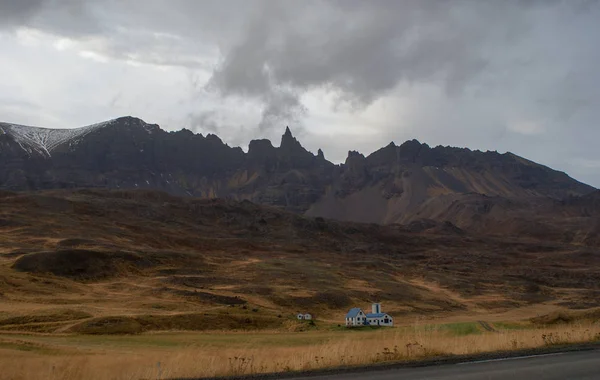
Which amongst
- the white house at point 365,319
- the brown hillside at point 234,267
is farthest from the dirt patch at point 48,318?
the white house at point 365,319

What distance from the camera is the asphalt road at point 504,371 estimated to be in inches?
552

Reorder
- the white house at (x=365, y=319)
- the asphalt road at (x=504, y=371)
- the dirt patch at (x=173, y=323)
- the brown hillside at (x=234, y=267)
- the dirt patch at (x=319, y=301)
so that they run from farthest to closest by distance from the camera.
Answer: the dirt patch at (x=319, y=301) → the brown hillside at (x=234, y=267) → the white house at (x=365, y=319) → the dirt patch at (x=173, y=323) → the asphalt road at (x=504, y=371)

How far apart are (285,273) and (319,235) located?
82553 millimetres

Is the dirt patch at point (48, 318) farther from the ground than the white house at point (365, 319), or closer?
farther from the ground

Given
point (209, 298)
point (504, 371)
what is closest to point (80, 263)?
point (209, 298)

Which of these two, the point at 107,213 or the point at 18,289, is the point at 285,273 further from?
the point at 107,213

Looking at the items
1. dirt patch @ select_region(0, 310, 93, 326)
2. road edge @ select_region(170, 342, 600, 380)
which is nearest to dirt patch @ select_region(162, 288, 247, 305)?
dirt patch @ select_region(0, 310, 93, 326)

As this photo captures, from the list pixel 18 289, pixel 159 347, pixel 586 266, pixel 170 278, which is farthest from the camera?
pixel 586 266

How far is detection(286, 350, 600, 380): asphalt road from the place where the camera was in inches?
552

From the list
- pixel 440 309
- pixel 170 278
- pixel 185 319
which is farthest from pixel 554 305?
pixel 185 319

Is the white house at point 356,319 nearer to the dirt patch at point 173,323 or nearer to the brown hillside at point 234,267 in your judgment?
the brown hillside at point 234,267

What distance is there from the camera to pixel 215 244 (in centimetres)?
14262

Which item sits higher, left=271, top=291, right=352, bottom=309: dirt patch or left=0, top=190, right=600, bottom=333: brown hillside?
left=0, top=190, right=600, bottom=333: brown hillside

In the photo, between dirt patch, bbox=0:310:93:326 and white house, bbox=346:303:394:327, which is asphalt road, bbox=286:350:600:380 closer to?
dirt patch, bbox=0:310:93:326
